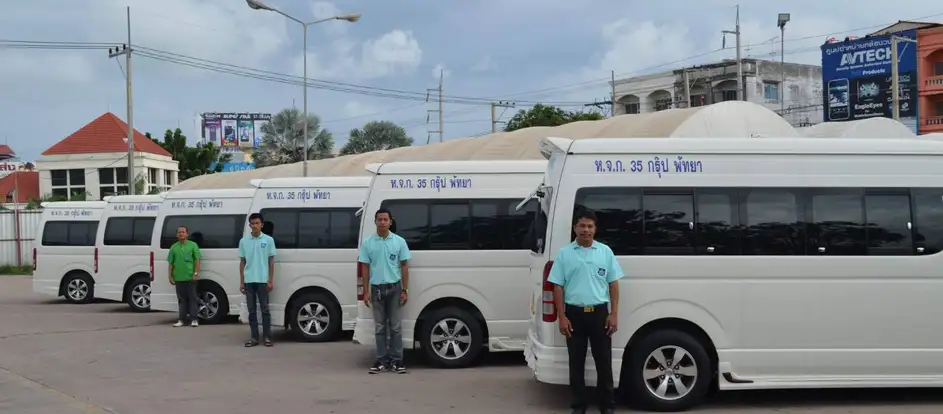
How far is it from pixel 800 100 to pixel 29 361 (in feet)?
192

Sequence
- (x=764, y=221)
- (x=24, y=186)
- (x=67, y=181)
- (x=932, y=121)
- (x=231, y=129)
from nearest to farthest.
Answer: (x=764, y=221), (x=932, y=121), (x=67, y=181), (x=24, y=186), (x=231, y=129)

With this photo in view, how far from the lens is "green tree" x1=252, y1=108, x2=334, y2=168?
52.1 metres

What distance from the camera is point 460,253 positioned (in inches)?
396

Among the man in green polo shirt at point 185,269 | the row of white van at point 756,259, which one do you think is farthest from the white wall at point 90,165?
the row of white van at point 756,259

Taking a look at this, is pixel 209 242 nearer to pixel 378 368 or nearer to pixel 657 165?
pixel 378 368

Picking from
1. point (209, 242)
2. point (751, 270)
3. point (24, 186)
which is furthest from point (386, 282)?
point (24, 186)

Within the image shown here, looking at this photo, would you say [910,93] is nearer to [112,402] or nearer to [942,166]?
[942,166]

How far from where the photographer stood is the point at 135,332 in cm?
1459

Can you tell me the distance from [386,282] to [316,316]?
11.5ft

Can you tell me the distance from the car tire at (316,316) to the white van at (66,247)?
959cm

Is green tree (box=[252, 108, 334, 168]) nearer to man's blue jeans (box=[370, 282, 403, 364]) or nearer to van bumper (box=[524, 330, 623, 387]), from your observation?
man's blue jeans (box=[370, 282, 403, 364])

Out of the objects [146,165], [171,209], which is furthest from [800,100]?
[171,209]

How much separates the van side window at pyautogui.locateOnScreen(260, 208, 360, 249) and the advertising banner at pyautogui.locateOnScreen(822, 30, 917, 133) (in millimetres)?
40622

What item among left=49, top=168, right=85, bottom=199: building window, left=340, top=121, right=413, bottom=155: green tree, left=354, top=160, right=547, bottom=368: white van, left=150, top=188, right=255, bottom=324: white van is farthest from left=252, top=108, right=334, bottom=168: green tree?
left=354, top=160, right=547, bottom=368: white van
